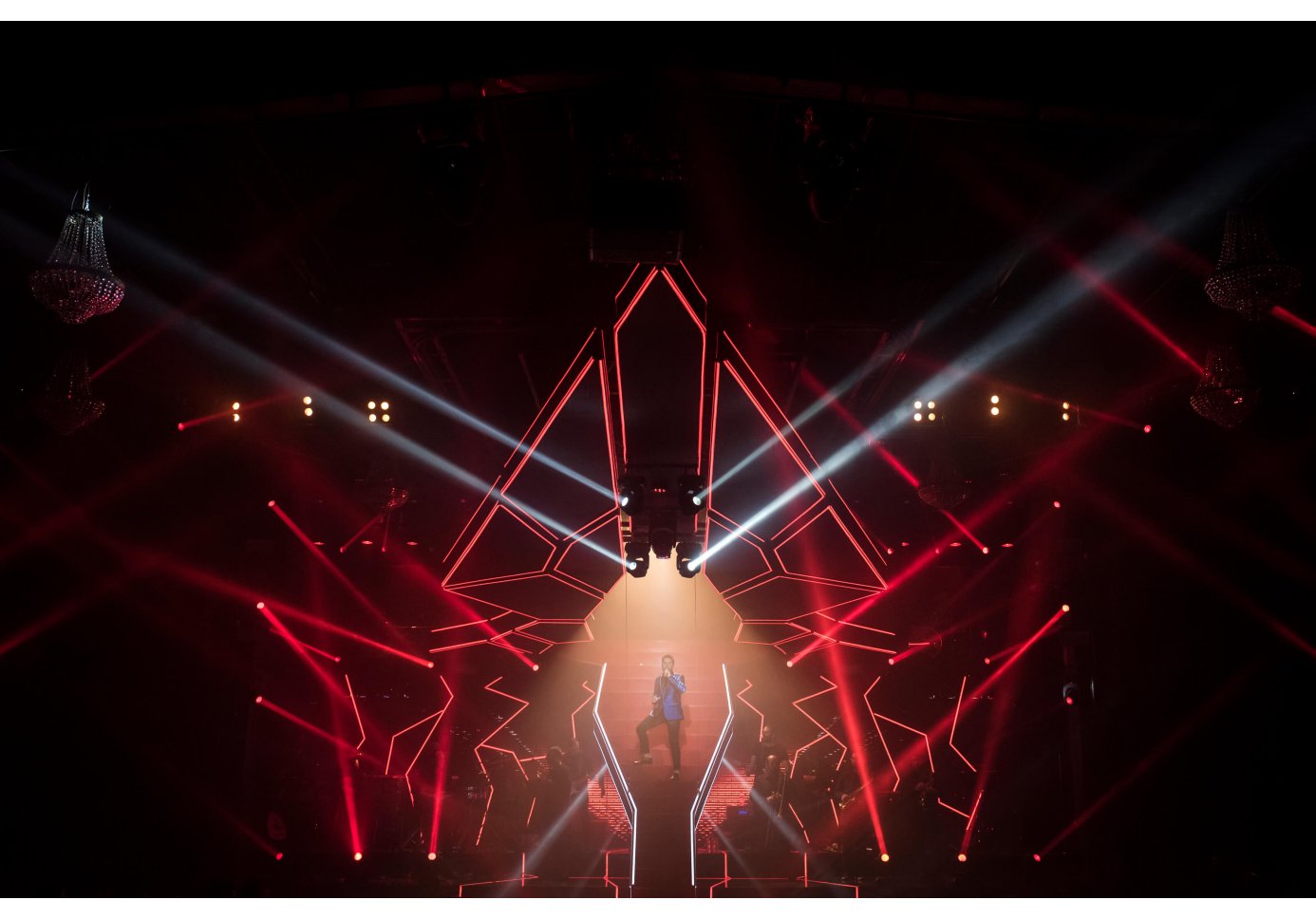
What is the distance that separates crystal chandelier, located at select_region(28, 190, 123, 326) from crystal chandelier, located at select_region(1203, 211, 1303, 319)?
5320 mm

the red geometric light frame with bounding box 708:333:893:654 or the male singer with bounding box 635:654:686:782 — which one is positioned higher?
the red geometric light frame with bounding box 708:333:893:654

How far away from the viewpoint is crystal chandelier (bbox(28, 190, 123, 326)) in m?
3.52

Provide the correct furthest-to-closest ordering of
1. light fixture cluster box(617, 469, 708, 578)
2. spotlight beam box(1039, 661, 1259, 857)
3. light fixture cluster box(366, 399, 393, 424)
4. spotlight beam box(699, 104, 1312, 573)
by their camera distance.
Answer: light fixture cluster box(366, 399, 393, 424) < light fixture cluster box(617, 469, 708, 578) < spotlight beam box(1039, 661, 1259, 857) < spotlight beam box(699, 104, 1312, 573)

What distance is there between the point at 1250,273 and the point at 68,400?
642 cm

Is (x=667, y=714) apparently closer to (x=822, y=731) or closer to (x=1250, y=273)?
(x=822, y=731)

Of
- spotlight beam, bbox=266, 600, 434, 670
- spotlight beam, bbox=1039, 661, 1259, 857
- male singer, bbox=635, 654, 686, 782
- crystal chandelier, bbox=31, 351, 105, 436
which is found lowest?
spotlight beam, bbox=1039, 661, 1259, 857

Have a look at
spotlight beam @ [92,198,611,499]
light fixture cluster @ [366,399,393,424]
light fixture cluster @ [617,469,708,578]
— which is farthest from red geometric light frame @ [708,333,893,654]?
light fixture cluster @ [366,399,393,424]

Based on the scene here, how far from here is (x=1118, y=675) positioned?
7465 millimetres

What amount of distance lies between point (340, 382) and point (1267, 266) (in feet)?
22.5

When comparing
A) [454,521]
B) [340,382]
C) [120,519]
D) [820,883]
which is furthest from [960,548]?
[120,519]

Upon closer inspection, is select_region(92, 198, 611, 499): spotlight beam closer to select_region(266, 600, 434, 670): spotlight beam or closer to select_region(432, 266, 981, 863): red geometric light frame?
select_region(432, 266, 981, 863): red geometric light frame

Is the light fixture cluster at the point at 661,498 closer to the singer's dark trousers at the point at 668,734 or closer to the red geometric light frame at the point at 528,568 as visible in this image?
the red geometric light frame at the point at 528,568

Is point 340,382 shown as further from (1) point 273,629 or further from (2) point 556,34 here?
(2) point 556,34

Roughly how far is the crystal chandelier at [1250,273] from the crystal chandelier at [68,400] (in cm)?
616
